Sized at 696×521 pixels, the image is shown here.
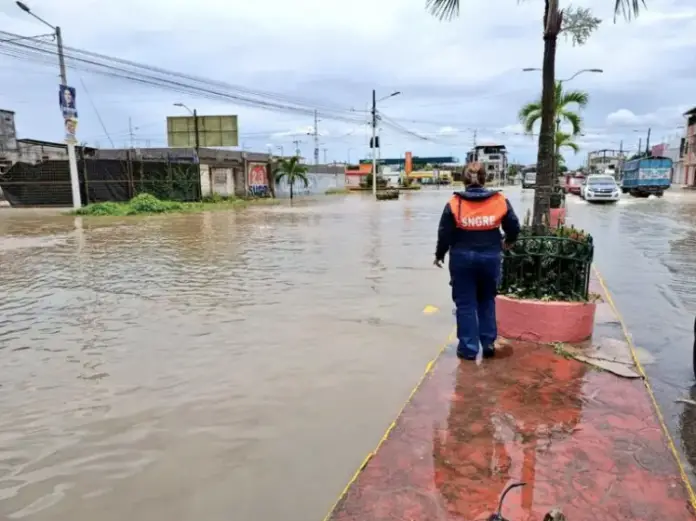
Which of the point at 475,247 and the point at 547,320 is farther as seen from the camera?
the point at 547,320

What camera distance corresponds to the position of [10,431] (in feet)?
12.9

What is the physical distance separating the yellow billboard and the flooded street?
29.5m

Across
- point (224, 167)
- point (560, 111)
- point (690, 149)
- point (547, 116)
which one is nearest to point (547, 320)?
point (547, 116)

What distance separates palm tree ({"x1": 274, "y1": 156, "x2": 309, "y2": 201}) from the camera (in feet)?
141

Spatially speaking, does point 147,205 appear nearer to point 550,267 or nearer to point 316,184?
point 550,267

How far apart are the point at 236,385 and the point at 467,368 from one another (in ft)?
6.33

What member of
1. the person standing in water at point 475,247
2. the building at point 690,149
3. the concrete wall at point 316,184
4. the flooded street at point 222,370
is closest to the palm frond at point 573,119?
the flooded street at point 222,370

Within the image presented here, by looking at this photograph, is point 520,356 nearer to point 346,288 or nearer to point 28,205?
point 346,288

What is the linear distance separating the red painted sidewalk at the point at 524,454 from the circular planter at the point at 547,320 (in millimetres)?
566

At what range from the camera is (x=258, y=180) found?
141 feet

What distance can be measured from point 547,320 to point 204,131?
38368mm

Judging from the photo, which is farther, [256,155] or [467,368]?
[256,155]

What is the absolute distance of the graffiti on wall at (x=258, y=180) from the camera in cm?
4178

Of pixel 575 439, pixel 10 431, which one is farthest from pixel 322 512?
pixel 10 431
